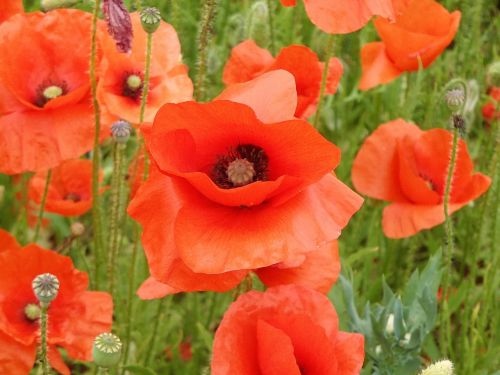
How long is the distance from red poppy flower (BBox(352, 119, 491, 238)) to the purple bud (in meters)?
0.76

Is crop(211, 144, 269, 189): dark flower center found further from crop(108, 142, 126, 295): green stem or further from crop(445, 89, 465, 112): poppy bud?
crop(445, 89, 465, 112): poppy bud

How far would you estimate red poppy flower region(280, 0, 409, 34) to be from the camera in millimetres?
1339

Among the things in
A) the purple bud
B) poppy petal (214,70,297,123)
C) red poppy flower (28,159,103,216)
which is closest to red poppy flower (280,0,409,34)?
poppy petal (214,70,297,123)

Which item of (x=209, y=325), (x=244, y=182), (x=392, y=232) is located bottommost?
(x=209, y=325)

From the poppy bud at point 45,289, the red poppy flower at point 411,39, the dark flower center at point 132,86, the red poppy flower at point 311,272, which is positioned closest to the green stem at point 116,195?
the dark flower center at point 132,86

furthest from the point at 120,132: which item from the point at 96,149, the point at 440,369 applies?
the point at 440,369

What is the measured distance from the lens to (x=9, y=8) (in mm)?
1691

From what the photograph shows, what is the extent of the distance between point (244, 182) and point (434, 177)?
81cm

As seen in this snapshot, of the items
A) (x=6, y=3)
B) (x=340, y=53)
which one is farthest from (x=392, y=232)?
(x=340, y=53)

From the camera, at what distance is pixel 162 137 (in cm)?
112

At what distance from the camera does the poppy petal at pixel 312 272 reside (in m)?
1.27

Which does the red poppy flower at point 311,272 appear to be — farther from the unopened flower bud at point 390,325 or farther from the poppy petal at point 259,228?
the unopened flower bud at point 390,325

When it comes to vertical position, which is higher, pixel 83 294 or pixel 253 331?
pixel 253 331

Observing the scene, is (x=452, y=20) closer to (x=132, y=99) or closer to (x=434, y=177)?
(x=434, y=177)
